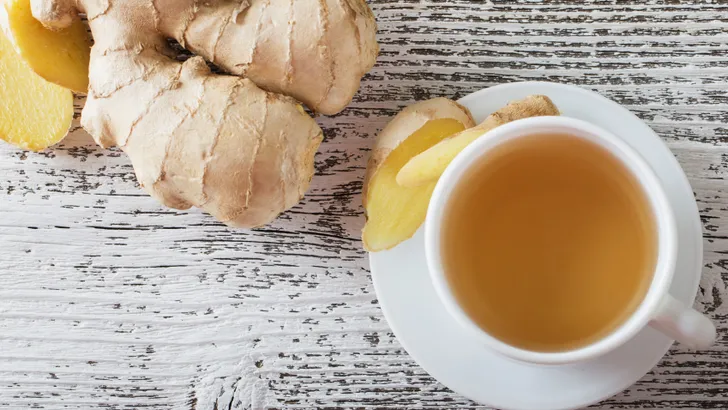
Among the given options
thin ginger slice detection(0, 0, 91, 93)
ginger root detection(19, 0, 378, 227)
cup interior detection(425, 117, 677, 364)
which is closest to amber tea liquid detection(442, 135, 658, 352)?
cup interior detection(425, 117, 677, 364)

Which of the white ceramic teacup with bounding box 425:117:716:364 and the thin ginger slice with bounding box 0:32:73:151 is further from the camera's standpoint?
the thin ginger slice with bounding box 0:32:73:151

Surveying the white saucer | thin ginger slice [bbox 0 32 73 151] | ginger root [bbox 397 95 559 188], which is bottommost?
the white saucer

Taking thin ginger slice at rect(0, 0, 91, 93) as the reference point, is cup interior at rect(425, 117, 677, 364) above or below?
below

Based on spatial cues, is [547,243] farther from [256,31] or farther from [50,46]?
[50,46]

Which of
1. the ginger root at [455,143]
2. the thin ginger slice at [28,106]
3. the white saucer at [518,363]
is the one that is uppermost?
the thin ginger slice at [28,106]

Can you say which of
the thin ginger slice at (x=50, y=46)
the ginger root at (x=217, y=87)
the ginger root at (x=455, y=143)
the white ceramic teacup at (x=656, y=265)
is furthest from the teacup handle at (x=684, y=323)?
the thin ginger slice at (x=50, y=46)

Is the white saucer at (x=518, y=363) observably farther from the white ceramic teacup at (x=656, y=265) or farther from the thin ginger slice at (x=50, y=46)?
the thin ginger slice at (x=50, y=46)

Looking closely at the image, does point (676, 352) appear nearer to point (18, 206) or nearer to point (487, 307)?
point (487, 307)

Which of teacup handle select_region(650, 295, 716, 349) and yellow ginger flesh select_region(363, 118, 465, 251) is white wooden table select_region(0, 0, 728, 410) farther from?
teacup handle select_region(650, 295, 716, 349)
